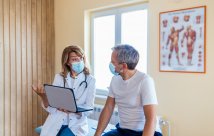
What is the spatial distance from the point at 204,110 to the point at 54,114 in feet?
4.44

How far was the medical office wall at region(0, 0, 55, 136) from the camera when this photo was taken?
3.27 meters

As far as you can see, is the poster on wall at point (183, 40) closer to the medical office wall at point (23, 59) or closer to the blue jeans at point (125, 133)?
the blue jeans at point (125, 133)

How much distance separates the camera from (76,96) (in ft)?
6.95

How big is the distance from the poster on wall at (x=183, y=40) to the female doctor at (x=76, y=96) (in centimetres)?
87

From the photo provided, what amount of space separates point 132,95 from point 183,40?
95cm

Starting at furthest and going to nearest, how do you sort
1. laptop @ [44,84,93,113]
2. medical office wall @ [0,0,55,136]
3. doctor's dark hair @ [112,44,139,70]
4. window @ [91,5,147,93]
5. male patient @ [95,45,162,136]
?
medical office wall @ [0,0,55,136] < window @ [91,5,147,93] < laptop @ [44,84,93,113] < doctor's dark hair @ [112,44,139,70] < male patient @ [95,45,162,136]

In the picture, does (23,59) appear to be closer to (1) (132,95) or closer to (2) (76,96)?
(2) (76,96)

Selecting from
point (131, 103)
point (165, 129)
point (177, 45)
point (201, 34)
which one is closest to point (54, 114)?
point (131, 103)

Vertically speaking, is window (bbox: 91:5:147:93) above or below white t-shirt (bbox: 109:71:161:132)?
above

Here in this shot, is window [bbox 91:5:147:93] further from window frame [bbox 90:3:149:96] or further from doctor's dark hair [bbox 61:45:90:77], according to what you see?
doctor's dark hair [bbox 61:45:90:77]

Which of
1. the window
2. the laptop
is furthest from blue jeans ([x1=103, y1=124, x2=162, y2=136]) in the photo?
the window

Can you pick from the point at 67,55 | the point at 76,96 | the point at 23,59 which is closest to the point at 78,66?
the point at 67,55

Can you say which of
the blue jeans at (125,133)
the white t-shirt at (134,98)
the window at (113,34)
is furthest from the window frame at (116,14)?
the blue jeans at (125,133)

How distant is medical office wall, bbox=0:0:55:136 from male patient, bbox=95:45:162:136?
2.01 m
